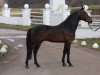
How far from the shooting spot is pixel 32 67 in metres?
13.8

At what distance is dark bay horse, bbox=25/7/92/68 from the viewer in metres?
13.7

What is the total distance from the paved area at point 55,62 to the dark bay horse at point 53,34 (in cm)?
44

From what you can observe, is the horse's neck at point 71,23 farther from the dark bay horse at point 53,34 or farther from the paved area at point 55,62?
the paved area at point 55,62

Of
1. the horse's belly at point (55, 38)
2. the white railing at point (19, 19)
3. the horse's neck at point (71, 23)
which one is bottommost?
the white railing at point (19, 19)

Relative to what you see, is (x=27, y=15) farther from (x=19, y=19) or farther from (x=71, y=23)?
(x=71, y=23)

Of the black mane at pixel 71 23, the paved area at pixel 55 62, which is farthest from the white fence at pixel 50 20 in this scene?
the black mane at pixel 71 23

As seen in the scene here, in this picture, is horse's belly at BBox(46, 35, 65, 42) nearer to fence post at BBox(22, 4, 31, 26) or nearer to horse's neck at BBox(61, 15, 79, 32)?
horse's neck at BBox(61, 15, 79, 32)

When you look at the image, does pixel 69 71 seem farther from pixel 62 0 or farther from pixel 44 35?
pixel 62 0

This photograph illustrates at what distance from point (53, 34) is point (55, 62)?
1.42 meters

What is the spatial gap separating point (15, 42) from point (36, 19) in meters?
10.9

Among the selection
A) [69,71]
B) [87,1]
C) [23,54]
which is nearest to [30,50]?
[69,71]

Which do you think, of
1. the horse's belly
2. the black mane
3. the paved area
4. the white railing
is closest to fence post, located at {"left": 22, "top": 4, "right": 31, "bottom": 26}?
the white railing

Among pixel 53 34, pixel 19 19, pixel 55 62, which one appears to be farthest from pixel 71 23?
pixel 19 19

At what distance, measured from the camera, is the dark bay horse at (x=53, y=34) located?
13.7 m
